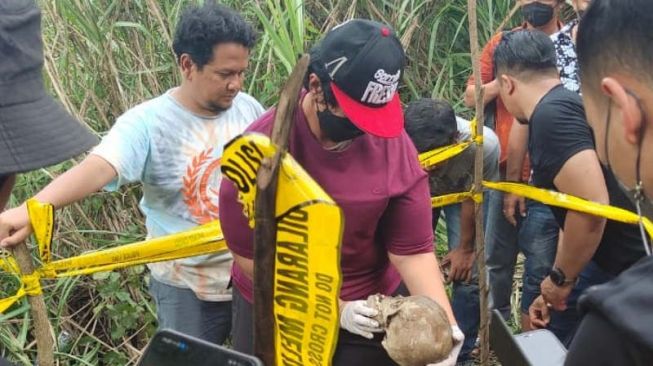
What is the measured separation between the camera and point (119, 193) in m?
3.70

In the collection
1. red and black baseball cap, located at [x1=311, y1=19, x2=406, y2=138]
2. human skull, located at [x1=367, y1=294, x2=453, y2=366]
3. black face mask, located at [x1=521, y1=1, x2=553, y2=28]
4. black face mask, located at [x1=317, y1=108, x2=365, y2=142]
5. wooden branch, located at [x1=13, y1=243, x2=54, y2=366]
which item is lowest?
wooden branch, located at [x1=13, y1=243, x2=54, y2=366]

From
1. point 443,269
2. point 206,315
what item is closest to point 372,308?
point 206,315

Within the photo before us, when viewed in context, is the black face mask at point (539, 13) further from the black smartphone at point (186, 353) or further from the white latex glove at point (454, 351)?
the black smartphone at point (186, 353)

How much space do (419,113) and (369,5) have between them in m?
1.55

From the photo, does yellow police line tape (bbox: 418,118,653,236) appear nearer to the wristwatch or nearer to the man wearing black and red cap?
the wristwatch

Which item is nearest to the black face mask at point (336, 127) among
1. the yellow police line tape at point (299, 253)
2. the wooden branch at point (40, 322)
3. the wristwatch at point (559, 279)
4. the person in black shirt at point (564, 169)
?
the yellow police line tape at point (299, 253)

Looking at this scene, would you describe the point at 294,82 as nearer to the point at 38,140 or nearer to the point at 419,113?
the point at 38,140

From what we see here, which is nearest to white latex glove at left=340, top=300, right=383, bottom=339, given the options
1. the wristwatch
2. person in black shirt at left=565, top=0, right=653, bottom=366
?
person in black shirt at left=565, top=0, right=653, bottom=366

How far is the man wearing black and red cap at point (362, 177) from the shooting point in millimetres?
1863

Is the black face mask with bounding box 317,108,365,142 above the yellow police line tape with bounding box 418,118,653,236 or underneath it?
above

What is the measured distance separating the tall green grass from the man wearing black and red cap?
57.7 inches

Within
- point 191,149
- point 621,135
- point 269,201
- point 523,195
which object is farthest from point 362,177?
point 523,195

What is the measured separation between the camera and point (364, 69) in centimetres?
184

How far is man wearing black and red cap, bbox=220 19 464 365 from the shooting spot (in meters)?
1.86
